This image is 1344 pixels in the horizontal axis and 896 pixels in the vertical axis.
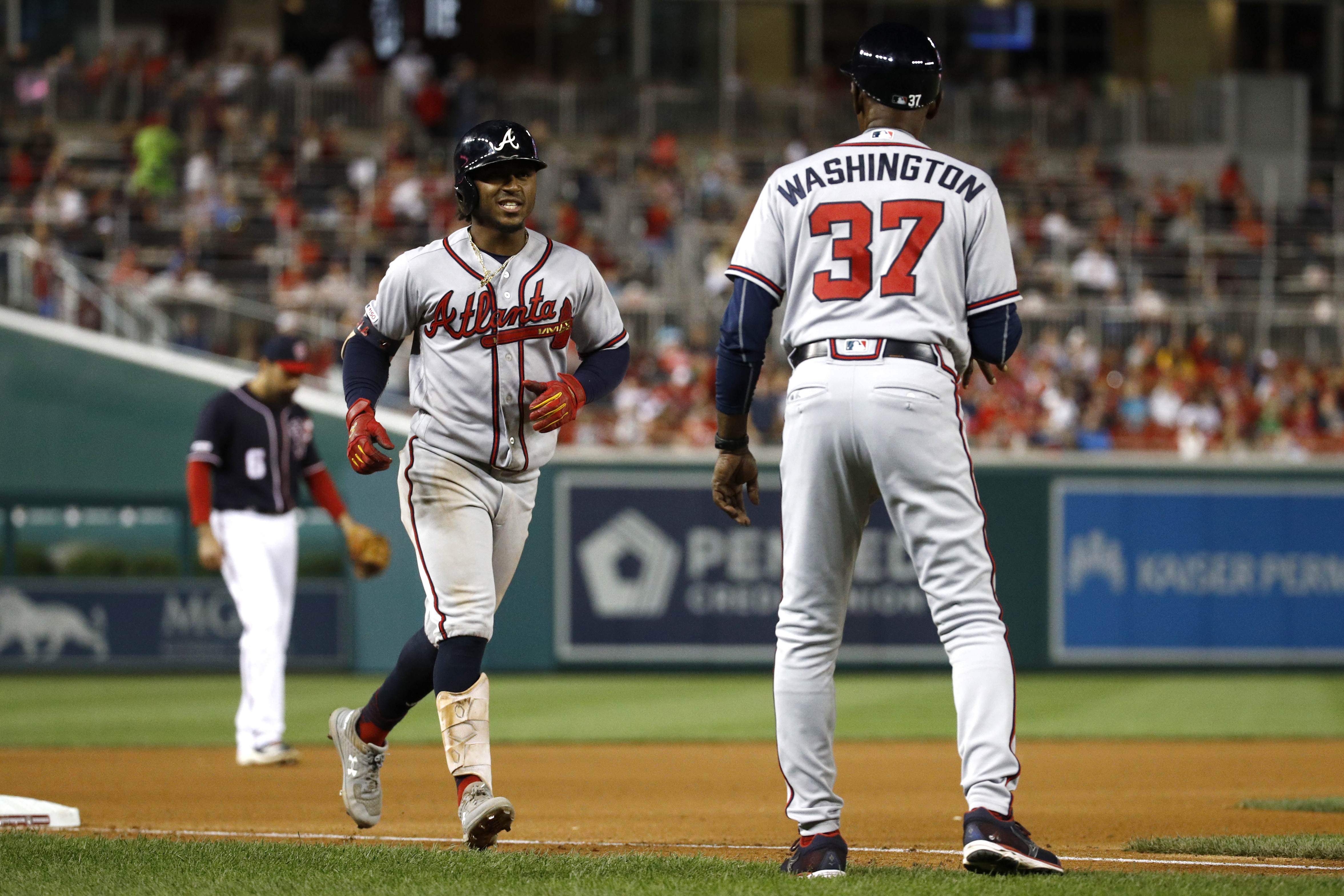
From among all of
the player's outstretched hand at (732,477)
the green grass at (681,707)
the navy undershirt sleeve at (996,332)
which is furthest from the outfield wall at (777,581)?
the navy undershirt sleeve at (996,332)

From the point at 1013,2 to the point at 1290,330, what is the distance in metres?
10.9

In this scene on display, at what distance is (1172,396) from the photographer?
17.1m

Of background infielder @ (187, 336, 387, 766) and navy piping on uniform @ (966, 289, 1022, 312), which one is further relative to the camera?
background infielder @ (187, 336, 387, 766)

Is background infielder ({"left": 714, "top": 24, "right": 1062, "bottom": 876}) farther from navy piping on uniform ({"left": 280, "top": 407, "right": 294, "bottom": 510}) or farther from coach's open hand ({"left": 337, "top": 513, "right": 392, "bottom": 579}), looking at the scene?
navy piping on uniform ({"left": 280, "top": 407, "right": 294, "bottom": 510})

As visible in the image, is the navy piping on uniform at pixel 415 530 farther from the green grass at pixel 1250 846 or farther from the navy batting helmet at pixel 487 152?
the green grass at pixel 1250 846

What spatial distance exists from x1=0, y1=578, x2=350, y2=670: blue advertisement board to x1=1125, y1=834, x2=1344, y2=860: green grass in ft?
34.9

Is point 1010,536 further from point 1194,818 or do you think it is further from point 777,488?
point 1194,818

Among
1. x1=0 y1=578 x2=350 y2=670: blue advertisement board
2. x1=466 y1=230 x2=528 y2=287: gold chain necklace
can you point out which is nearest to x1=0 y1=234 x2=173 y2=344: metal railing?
x1=0 y1=578 x2=350 y2=670: blue advertisement board

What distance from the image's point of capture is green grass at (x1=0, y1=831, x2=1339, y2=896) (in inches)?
156

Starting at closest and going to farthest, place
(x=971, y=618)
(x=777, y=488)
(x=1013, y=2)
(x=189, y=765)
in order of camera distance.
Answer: (x=971, y=618) → (x=189, y=765) → (x=777, y=488) → (x=1013, y=2)

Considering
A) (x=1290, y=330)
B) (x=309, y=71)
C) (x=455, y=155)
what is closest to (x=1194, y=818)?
(x=455, y=155)

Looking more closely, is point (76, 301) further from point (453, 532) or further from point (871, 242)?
point (871, 242)

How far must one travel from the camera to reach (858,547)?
4.36 m

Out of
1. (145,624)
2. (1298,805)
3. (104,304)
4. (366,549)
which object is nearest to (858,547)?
(1298,805)
